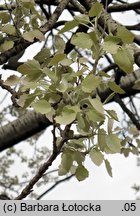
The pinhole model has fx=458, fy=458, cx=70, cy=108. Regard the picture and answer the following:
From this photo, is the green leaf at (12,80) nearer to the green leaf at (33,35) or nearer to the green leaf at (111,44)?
the green leaf at (33,35)

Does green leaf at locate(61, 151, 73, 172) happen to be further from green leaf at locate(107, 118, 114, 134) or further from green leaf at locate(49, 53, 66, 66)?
green leaf at locate(49, 53, 66, 66)

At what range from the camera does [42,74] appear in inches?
34.7

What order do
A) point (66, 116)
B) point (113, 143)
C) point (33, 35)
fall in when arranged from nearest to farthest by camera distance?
1. point (66, 116)
2. point (113, 143)
3. point (33, 35)

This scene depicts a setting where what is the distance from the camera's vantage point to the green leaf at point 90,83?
2.64ft

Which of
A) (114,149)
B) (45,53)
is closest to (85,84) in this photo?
(114,149)

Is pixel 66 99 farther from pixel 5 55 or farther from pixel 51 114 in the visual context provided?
pixel 5 55

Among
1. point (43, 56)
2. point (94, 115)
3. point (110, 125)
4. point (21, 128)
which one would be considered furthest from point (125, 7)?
point (94, 115)

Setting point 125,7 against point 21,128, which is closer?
point 125,7

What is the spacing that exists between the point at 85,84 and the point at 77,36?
9cm

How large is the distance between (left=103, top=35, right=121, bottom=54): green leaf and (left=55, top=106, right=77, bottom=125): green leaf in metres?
0.12

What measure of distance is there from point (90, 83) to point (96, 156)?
22cm

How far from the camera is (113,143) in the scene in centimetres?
91

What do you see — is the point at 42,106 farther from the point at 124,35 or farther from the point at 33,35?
the point at 33,35

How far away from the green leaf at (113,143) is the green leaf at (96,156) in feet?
0.20
